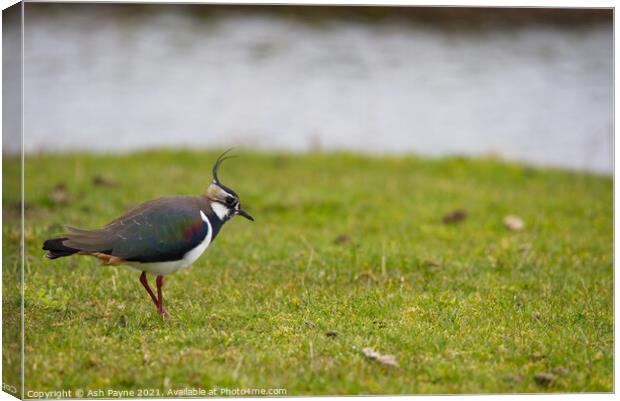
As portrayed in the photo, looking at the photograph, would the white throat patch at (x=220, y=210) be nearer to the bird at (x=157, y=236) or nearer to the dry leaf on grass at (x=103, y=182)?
the bird at (x=157, y=236)

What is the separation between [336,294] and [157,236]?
1835 millimetres

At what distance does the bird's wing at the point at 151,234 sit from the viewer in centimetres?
629

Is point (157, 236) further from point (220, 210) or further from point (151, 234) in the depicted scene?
point (220, 210)

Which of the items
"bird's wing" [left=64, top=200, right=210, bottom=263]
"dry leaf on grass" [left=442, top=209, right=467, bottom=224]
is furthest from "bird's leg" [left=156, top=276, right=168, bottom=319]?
"dry leaf on grass" [left=442, top=209, right=467, bottom=224]

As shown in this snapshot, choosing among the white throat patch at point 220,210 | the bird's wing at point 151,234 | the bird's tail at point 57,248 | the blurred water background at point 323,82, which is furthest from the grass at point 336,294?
the blurred water background at point 323,82

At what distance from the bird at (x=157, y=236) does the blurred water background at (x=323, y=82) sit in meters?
7.99

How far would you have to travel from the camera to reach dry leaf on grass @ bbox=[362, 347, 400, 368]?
606 centimetres

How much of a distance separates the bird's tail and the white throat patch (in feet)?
3.66

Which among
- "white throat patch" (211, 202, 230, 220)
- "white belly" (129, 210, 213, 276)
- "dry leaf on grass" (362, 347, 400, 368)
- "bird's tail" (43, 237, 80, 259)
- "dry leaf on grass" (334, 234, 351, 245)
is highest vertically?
"white throat patch" (211, 202, 230, 220)

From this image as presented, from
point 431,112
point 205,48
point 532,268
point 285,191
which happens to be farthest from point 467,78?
point 532,268

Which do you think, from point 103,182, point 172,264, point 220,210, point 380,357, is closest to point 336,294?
point 220,210

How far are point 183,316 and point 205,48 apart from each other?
14914mm

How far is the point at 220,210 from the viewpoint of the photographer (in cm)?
678

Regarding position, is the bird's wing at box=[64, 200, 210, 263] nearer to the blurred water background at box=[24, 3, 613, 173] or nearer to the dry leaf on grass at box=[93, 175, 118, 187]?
the dry leaf on grass at box=[93, 175, 118, 187]
